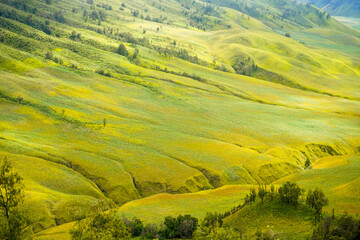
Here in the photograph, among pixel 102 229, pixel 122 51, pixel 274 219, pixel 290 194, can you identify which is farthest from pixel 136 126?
pixel 122 51

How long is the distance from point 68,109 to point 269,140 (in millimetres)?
64057

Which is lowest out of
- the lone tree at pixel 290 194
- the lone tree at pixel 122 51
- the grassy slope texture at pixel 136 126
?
the grassy slope texture at pixel 136 126

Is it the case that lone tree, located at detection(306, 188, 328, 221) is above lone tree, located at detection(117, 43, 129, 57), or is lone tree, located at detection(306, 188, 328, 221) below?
below

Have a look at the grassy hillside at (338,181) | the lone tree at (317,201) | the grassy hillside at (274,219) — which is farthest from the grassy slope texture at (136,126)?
the grassy hillside at (274,219)

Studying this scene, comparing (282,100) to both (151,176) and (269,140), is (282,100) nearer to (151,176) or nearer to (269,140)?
(269,140)

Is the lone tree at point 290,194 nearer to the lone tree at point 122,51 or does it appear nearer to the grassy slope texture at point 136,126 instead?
the grassy slope texture at point 136,126

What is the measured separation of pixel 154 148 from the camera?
83938 millimetres

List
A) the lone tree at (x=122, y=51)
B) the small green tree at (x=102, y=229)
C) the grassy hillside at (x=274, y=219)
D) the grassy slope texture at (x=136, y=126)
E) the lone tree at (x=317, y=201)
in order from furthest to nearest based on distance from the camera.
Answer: the lone tree at (x=122, y=51)
the grassy slope texture at (x=136, y=126)
the lone tree at (x=317, y=201)
the grassy hillside at (x=274, y=219)
the small green tree at (x=102, y=229)

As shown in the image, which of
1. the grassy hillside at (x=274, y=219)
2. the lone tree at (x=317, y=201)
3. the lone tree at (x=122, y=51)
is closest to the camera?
the grassy hillside at (x=274, y=219)

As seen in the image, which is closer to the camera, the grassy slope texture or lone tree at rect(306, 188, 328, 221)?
lone tree at rect(306, 188, 328, 221)

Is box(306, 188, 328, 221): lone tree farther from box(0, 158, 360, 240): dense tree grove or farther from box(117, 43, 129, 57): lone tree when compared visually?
box(117, 43, 129, 57): lone tree

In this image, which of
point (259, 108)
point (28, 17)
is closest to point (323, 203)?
point (259, 108)

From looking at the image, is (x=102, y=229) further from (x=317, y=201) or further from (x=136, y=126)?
(x=136, y=126)

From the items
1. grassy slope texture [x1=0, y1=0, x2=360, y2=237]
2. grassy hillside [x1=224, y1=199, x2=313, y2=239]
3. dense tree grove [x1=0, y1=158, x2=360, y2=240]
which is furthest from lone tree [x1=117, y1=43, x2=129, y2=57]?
grassy hillside [x1=224, y1=199, x2=313, y2=239]
